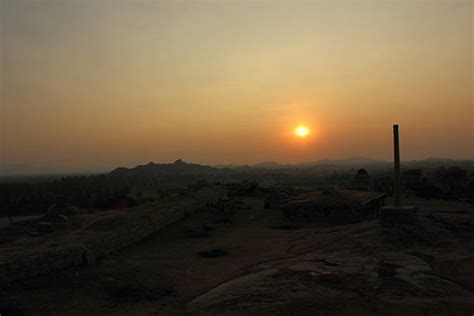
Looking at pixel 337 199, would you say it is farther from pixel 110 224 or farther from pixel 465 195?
pixel 465 195

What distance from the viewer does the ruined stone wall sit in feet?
30.5

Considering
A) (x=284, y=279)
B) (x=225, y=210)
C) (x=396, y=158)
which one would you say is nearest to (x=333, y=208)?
(x=396, y=158)

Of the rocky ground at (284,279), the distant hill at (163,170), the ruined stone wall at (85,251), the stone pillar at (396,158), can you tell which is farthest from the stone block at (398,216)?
the distant hill at (163,170)

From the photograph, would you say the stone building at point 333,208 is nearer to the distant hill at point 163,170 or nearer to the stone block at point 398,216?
the stone block at point 398,216

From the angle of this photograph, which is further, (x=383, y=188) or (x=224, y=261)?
(x=383, y=188)

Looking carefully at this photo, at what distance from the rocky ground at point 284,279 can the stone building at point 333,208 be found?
4.84m

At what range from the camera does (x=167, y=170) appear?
575 feet

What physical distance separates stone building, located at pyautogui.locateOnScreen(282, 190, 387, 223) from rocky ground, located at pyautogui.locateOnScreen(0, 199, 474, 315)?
4.84 metres

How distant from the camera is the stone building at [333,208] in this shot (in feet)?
62.6

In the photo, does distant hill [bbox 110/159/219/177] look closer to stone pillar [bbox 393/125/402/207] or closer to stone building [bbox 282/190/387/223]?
stone building [bbox 282/190/387/223]

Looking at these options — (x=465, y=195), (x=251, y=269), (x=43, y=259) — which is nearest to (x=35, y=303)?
(x=43, y=259)

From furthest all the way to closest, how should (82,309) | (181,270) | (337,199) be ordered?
1. (337,199)
2. (181,270)
3. (82,309)

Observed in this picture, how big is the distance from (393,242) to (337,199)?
8.70 metres

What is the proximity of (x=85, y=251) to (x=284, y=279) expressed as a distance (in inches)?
236
